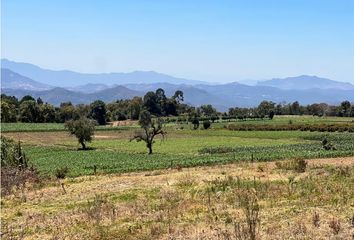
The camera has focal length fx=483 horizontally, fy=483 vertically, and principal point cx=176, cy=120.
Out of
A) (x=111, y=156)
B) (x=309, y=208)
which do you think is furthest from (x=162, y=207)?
(x=111, y=156)

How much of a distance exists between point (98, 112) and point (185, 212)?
14586cm

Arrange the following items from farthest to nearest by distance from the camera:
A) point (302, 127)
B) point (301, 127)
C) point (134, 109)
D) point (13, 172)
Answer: point (134, 109) < point (301, 127) < point (302, 127) < point (13, 172)

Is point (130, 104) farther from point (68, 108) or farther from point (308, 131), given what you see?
point (308, 131)

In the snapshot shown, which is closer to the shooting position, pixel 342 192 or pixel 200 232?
pixel 200 232

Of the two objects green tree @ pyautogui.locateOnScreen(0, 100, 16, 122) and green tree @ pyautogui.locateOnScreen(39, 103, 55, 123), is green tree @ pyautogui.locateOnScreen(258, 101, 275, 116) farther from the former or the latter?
green tree @ pyautogui.locateOnScreen(0, 100, 16, 122)

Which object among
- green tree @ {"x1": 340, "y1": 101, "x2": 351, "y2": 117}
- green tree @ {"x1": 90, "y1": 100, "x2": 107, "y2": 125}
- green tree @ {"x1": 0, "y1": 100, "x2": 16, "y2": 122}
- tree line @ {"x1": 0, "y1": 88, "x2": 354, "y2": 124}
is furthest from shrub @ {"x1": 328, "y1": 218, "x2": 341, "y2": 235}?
green tree @ {"x1": 340, "y1": 101, "x2": 351, "y2": 117}

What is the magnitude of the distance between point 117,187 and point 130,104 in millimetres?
155109

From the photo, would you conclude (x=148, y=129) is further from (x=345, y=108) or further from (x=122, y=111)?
(x=345, y=108)

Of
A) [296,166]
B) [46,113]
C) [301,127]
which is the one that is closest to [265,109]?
[301,127]

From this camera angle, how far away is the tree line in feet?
504

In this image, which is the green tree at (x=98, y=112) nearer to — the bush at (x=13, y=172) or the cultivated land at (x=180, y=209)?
the bush at (x=13, y=172)

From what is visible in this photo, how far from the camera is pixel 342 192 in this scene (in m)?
21.2

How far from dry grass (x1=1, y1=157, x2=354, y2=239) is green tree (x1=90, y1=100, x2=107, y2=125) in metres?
134

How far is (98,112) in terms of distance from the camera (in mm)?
162125
